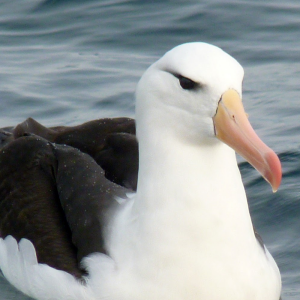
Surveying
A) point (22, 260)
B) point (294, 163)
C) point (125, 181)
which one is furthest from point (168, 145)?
point (294, 163)

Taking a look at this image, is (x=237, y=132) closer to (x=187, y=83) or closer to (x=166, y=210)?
(x=187, y=83)

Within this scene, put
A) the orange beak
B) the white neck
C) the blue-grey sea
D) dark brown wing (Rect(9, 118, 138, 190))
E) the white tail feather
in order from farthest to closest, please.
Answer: the blue-grey sea
dark brown wing (Rect(9, 118, 138, 190))
the white tail feather
the white neck
the orange beak

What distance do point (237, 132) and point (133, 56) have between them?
6.53m

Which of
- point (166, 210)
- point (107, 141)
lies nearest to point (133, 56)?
point (107, 141)

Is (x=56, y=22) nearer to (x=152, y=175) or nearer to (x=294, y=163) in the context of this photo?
(x=294, y=163)

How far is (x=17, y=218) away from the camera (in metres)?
6.08

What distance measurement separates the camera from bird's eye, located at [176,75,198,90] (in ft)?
14.9

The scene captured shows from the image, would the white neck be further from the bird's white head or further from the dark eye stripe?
the dark eye stripe

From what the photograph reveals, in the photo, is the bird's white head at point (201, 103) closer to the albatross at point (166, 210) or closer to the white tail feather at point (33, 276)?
the albatross at point (166, 210)

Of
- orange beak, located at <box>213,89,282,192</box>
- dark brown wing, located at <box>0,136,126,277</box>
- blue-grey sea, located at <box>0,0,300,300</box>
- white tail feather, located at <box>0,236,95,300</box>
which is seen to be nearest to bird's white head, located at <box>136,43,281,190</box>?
orange beak, located at <box>213,89,282,192</box>

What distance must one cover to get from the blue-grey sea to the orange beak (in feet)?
8.20

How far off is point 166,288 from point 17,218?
1.54 metres

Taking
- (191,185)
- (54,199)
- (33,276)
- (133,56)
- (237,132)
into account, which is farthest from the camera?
(133,56)

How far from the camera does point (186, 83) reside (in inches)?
181
